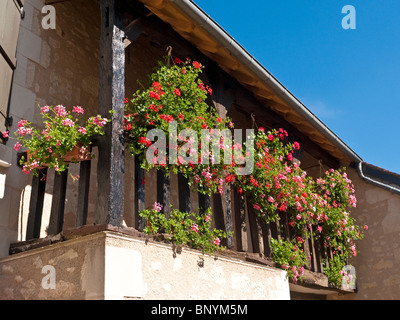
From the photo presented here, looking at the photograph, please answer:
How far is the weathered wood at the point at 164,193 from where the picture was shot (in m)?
4.34

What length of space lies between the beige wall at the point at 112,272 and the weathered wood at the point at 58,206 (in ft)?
0.88

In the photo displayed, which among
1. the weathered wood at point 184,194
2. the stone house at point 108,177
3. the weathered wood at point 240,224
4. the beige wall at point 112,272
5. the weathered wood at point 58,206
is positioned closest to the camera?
the beige wall at point 112,272

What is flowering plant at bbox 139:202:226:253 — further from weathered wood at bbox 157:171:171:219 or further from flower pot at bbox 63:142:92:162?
flower pot at bbox 63:142:92:162

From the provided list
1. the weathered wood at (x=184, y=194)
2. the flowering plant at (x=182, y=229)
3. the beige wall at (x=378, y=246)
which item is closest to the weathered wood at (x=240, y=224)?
the flowering plant at (x=182, y=229)

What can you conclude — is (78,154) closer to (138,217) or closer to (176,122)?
(138,217)

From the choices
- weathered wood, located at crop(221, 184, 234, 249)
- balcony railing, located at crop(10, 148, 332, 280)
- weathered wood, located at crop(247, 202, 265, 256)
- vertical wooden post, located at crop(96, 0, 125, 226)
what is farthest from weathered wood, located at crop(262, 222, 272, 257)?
vertical wooden post, located at crop(96, 0, 125, 226)

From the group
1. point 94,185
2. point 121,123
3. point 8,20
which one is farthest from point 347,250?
Answer: point 8,20

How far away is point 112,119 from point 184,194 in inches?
40.1

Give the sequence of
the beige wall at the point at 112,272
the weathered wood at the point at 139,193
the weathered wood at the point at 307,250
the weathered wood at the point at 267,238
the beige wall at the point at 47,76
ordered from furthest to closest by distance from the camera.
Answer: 1. the weathered wood at the point at 307,250
2. the weathered wood at the point at 267,238
3. the beige wall at the point at 47,76
4. the weathered wood at the point at 139,193
5. the beige wall at the point at 112,272

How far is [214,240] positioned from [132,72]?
2729 millimetres

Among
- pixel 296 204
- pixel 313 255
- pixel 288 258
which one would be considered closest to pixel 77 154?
pixel 288 258

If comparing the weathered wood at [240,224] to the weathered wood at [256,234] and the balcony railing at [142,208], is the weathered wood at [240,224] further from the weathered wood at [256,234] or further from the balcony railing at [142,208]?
the weathered wood at [256,234]

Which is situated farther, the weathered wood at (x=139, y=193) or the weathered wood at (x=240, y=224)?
the weathered wood at (x=240, y=224)
